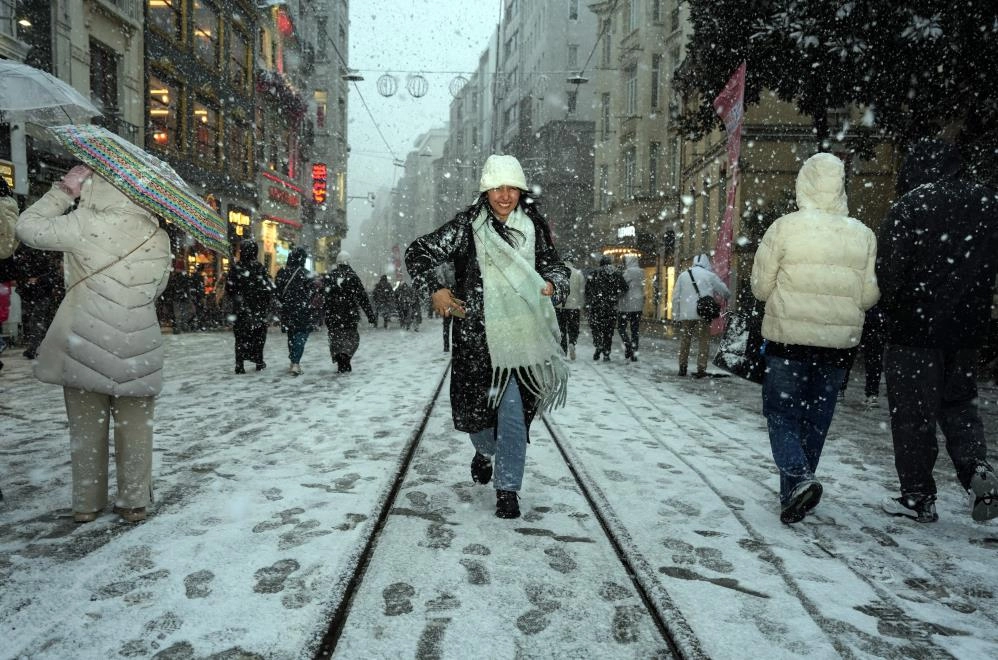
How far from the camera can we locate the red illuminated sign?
38594 millimetres

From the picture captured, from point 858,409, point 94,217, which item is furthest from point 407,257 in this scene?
point 858,409

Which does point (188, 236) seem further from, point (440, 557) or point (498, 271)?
point (440, 557)

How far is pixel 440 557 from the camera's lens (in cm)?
307

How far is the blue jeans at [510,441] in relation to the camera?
3.63 meters

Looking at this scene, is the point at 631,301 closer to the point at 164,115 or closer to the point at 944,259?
the point at 944,259

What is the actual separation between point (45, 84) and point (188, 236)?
290cm

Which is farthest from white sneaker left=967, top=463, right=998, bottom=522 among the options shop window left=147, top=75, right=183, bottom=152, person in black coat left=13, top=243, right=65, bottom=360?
shop window left=147, top=75, right=183, bottom=152

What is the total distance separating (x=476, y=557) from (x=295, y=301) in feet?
24.0

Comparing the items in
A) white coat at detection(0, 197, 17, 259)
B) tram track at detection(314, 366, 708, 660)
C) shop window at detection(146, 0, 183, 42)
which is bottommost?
tram track at detection(314, 366, 708, 660)

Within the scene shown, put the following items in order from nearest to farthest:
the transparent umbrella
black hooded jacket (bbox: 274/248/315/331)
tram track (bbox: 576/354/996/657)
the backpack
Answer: tram track (bbox: 576/354/996/657) → the transparent umbrella → the backpack → black hooded jacket (bbox: 274/248/315/331)

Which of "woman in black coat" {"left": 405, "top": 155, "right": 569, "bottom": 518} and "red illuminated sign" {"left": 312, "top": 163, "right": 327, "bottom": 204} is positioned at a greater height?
"red illuminated sign" {"left": 312, "top": 163, "right": 327, "bottom": 204}

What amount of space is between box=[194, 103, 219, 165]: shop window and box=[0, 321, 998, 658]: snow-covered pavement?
19.5 m

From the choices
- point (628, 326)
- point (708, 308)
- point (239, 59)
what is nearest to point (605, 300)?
point (628, 326)

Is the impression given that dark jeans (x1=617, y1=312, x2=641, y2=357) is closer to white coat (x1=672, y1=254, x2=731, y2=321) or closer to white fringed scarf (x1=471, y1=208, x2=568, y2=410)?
white coat (x1=672, y1=254, x2=731, y2=321)
